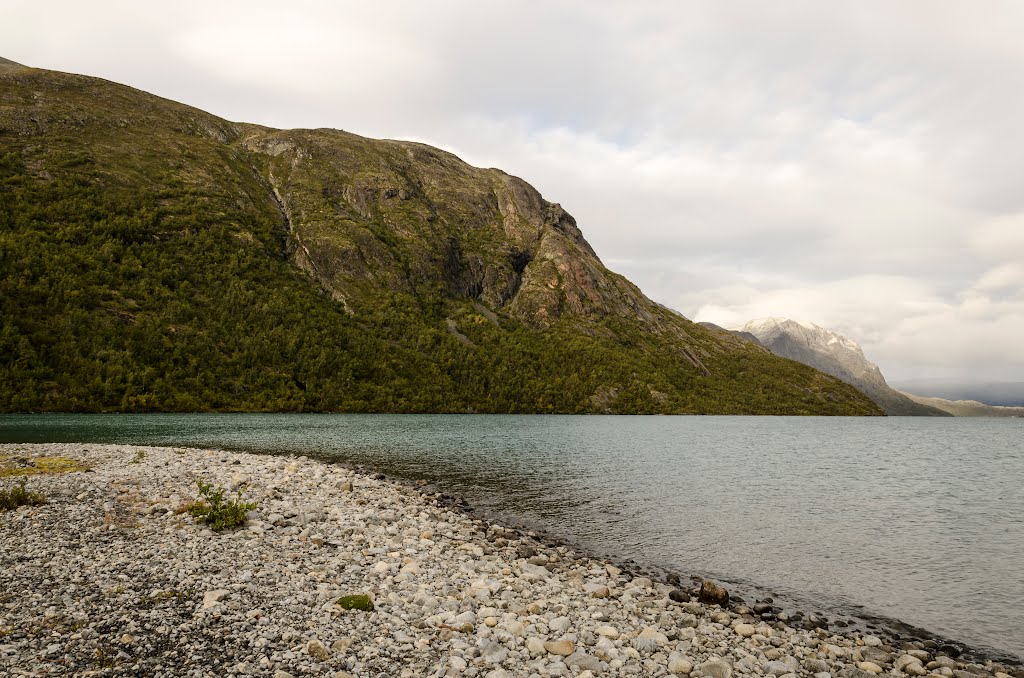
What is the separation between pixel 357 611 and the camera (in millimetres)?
14906

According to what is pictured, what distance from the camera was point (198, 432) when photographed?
8544 cm

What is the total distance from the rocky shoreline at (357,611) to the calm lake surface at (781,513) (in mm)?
4011

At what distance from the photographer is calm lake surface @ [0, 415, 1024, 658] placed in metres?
20.9

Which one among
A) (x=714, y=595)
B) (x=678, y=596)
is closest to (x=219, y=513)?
(x=678, y=596)

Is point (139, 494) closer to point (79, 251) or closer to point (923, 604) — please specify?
point (923, 604)

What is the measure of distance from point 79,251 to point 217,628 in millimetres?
199740

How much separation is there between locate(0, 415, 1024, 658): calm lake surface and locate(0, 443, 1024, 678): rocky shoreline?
13.2ft

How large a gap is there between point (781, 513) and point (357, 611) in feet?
95.9

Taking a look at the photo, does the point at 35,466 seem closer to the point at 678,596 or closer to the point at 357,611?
the point at 357,611

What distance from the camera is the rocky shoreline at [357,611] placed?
1214 centimetres

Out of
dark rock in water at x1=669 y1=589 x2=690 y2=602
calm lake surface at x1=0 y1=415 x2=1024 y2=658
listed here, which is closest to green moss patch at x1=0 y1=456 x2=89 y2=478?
calm lake surface at x1=0 y1=415 x2=1024 y2=658

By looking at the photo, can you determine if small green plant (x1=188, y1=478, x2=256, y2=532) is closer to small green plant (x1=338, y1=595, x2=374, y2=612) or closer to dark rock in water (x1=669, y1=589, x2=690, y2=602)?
small green plant (x1=338, y1=595, x2=374, y2=612)

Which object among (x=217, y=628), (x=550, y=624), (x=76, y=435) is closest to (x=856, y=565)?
(x=550, y=624)

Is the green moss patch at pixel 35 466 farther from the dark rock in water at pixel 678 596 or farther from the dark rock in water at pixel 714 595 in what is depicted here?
the dark rock in water at pixel 714 595
